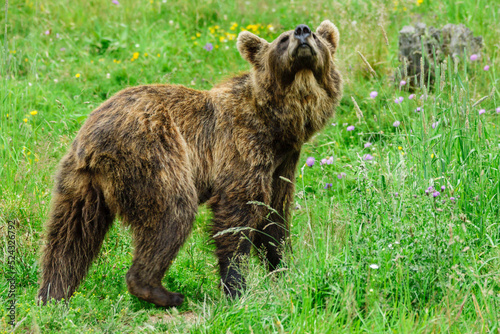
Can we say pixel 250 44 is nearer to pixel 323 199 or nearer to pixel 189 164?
pixel 189 164

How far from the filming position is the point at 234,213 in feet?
15.0

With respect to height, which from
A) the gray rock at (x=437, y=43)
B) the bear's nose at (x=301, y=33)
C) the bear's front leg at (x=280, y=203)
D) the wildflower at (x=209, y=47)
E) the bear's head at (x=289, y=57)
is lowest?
the bear's front leg at (x=280, y=203)

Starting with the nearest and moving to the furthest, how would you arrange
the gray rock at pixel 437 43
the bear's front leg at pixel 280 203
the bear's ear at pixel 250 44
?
the bear's front leg at pixel 280 203, the bear's ear at pixel 250 44, the gray rock at pixel 437 43

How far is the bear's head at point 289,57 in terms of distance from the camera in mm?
4535

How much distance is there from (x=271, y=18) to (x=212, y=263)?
16.3 feet

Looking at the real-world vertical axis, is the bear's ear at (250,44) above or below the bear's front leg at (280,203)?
above

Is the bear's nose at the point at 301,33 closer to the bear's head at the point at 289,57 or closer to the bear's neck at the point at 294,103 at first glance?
the bear's head at the point at 289,57

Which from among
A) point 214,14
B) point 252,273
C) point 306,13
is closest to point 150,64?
point 214,14

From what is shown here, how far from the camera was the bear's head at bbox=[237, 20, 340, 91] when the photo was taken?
4535 mm

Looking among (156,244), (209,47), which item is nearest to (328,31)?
(156,244)

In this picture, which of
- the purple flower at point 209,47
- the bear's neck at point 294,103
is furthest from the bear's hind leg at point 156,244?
the purple flower at point 209,47

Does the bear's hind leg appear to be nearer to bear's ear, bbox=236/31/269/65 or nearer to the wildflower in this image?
bear's ear, bbox=236/31/269/65

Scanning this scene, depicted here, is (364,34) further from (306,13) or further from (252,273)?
(252,273)

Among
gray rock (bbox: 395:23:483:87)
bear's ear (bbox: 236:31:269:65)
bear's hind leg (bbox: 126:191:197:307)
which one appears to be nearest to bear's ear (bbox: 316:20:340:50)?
bear's ear (bbox: 236:31:269:65)
